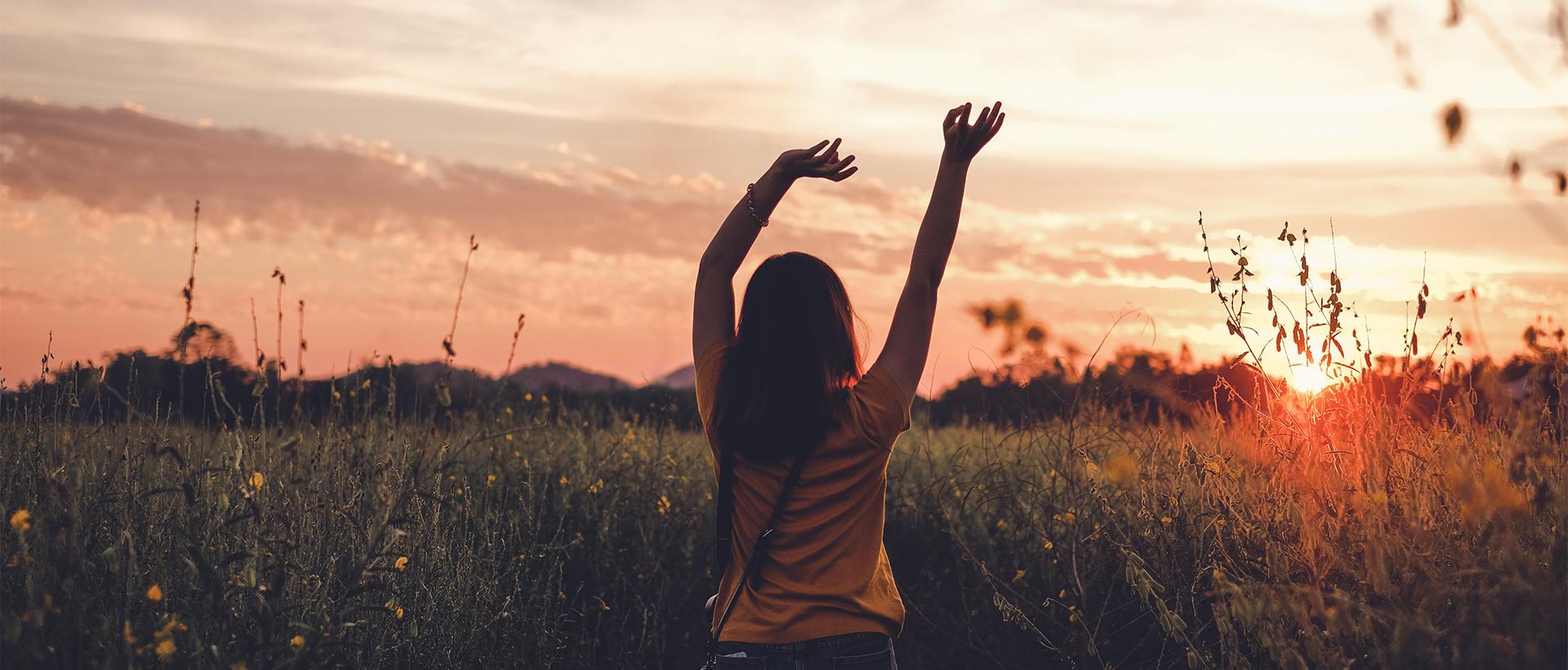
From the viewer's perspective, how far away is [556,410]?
9.93m

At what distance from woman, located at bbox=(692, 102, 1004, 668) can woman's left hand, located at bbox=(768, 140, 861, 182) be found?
38 cm

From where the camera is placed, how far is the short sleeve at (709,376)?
7.13 ft

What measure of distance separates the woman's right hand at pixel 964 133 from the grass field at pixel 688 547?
1.38 metres

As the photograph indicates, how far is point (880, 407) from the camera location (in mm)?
2029

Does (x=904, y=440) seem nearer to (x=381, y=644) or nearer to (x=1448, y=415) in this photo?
(x=1448, y=415)

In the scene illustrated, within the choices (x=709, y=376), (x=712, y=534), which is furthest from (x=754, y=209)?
(x=712, y=534)

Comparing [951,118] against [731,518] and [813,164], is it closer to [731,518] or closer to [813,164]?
[813,164]

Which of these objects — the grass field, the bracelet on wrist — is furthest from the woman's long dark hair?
the grass field

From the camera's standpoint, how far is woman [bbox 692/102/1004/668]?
1.98 m

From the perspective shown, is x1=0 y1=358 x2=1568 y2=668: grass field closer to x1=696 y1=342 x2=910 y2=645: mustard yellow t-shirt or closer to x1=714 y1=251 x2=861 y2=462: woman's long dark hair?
x1=696 y1=342 x2=910 y2=645: mustard yellow t-shirt

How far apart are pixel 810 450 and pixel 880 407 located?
0.60 ft

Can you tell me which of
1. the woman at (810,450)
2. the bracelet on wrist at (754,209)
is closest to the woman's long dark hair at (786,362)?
the woman at (810,450)

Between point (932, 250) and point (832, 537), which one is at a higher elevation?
point (932, 250)

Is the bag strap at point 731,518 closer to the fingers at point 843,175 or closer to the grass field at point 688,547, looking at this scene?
the fingers at point 843,175
